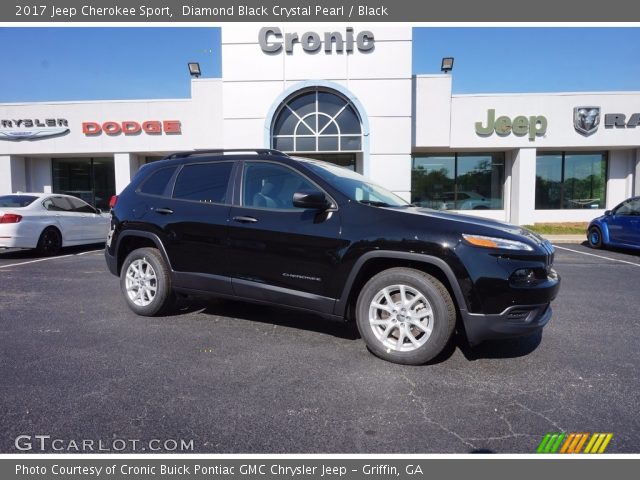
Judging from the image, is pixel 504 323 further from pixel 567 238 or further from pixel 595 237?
pixel 567 238

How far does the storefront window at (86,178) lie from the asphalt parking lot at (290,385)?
17180 mm

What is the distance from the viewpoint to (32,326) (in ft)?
15.1

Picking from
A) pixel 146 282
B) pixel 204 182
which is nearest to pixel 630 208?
pixel 204 182

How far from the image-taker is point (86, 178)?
823 inches

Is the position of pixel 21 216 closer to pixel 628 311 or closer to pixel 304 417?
pixel 304 417

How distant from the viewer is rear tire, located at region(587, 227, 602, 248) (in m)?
11.8

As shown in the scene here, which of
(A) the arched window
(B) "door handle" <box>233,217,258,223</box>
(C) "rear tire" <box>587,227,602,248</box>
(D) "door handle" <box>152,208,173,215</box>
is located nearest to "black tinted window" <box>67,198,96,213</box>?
(A) the arched window

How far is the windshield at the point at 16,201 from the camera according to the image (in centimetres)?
975

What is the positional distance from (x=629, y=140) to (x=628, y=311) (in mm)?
16378

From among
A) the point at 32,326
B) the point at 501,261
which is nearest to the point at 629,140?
the point at 501,261

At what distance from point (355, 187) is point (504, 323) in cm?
→ 181

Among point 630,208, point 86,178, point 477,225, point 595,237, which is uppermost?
point 86,178

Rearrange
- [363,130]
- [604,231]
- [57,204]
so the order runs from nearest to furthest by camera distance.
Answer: [57,204] < [604,231] < [363,130]

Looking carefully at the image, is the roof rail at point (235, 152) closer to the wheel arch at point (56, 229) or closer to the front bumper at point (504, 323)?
the front bumper at point (504, 323)
